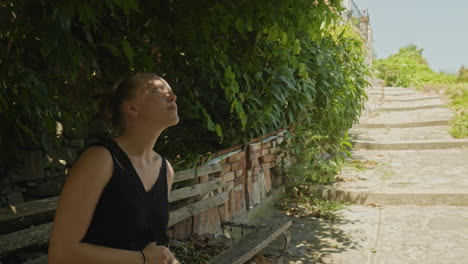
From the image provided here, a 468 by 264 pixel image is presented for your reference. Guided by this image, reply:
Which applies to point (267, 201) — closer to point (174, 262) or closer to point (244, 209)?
point (244, 209)

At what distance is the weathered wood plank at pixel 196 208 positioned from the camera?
366 cm

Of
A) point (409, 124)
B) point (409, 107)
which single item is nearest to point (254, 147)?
point (409, 124)

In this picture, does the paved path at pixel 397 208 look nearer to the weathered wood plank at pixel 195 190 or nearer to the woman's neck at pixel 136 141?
the weathered wood plank at pixel 195 190

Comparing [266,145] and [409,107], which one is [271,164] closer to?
[266,145]

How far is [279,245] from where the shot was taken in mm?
4668

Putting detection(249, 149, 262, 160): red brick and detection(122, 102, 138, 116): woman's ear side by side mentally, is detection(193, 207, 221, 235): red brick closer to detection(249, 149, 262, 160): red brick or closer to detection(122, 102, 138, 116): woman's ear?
detection(249, 149, 262, 160): red brick

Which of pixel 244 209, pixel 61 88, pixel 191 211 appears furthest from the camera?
pixel 244 209

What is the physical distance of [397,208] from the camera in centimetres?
590

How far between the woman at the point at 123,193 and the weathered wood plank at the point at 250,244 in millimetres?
1045

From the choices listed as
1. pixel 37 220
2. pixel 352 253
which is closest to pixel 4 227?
pixel 37 220

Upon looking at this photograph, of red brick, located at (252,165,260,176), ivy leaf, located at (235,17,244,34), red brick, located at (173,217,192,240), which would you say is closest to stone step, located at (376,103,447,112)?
red brick, located at (252,165,260,176)

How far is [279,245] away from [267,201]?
112cm

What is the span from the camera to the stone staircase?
4469 millimetres

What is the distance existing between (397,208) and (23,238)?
187 inches
